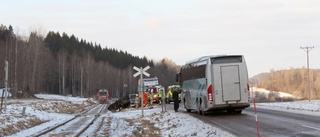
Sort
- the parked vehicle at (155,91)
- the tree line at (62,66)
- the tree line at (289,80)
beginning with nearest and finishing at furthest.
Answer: the parked vehicle at (155,91)
the tree line at (62,66)
the tree line at (289,80)

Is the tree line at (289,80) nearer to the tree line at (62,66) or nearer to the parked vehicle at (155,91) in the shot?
the tree line at (62,66)

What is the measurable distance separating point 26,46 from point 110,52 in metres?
97.2

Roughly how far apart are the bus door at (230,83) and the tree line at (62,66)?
51.0 meters

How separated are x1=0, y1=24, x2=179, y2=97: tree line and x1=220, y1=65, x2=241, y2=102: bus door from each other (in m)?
51.0

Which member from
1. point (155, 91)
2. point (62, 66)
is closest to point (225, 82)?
point (155, 91)

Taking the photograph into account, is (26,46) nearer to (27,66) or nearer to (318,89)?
(27,66)

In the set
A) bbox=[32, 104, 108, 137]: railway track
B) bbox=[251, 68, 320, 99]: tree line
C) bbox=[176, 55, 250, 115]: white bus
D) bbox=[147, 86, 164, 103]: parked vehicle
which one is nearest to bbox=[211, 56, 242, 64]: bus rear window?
bbox=[176, 55, 250, 115]: white bus

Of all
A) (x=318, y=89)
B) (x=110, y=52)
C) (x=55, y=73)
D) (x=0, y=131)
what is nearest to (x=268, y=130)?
(x=0, y=131)

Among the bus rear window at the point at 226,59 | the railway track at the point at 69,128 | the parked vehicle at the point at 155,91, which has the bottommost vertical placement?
the railway track at the point at 69,128

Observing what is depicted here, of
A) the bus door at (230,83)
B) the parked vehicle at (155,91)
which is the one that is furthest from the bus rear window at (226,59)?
the parked vehicle at (155,91)

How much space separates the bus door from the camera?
21062 millimetres

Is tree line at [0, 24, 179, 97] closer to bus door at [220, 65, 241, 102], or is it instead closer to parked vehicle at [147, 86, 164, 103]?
parked vehicle at [147, 86, 164, 103]

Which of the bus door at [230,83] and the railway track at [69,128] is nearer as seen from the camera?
the railway track at [69,128]

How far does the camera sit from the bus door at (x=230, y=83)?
21062mm
